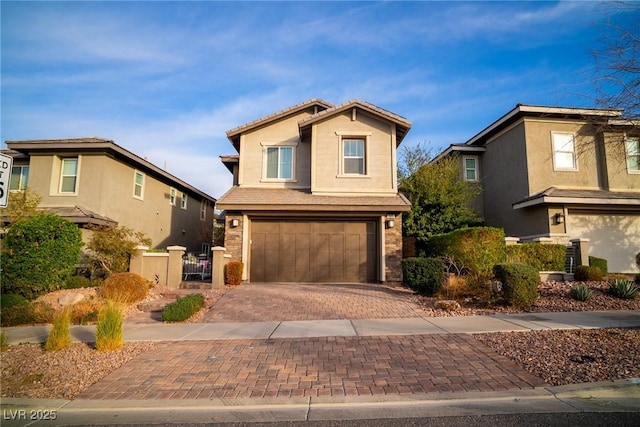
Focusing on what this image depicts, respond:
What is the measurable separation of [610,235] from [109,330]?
19850mm

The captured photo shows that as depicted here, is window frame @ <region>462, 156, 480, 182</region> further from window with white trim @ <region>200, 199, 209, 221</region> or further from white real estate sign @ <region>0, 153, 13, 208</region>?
white real estate sign @ <region>0, 153, 13, 208</region>

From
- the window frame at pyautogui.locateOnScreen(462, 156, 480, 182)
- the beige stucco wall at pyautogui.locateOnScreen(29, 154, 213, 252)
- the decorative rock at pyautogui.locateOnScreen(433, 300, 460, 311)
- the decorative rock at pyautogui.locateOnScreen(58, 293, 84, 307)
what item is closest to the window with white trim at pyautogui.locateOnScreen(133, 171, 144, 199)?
the beige stucco wall at pyautogui.locateOnScreen(29, 154, 213, 252)

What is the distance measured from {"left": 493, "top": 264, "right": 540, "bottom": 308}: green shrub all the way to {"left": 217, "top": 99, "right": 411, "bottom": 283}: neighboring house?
5487 millimetres

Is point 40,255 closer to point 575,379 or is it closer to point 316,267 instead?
point 316,267

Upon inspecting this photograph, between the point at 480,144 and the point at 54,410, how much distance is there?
21832mm

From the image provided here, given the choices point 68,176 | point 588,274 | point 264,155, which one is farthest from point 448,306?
point 68,176

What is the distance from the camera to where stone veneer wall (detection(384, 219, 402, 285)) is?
1447 centimetres

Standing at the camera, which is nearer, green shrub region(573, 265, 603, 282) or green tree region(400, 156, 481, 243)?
green shrub region(573, 265, 603, 282)

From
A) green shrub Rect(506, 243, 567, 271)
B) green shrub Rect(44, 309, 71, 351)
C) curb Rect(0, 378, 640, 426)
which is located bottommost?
curb Rect(0, 378, 640, 426)

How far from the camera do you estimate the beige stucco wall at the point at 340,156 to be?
1518 centimetres

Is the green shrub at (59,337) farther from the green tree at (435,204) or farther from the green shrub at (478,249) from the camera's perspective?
the green tree at (435,204)

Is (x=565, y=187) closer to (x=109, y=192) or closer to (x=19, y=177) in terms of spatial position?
(x=109, y=192)

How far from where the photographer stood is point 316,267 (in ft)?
48.3

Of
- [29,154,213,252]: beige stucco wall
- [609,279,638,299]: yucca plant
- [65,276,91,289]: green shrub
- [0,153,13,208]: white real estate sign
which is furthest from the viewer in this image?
[29,154,213,252]: beige stucco wall
